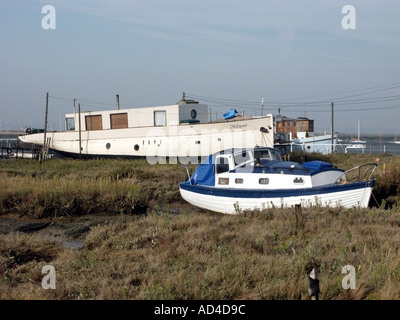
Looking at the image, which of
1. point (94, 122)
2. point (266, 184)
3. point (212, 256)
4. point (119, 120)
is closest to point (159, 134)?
point (119, 120)

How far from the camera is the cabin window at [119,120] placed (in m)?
32.3

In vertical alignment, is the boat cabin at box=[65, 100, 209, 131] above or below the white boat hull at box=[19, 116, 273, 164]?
above

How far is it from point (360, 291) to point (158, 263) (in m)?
3.25

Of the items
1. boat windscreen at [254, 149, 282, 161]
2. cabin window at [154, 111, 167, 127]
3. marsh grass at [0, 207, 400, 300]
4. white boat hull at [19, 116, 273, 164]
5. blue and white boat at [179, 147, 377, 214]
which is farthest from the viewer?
cabin window at [154, 111, 167, 127]

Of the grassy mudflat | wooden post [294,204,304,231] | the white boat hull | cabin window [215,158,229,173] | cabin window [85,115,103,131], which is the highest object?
cabin window [85,115,103,131]

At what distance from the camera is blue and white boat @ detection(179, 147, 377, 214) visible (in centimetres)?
1330

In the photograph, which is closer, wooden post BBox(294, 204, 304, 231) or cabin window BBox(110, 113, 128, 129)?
wooden post BBox(294, 204, 304, 231)

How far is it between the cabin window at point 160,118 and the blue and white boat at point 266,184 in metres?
14.3

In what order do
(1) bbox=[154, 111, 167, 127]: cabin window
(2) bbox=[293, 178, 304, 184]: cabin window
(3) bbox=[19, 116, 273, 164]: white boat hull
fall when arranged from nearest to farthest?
(2) bbox=[293, 178, 304, 184]: cabin window → (3) bbox=[19, 116, 273, 164]: white boat hull → (1) bbox=[154, 111, 167, 127]: cabin window

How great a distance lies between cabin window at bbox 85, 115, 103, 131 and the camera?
33.5 metres

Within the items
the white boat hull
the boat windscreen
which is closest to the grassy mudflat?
the boat windscreen

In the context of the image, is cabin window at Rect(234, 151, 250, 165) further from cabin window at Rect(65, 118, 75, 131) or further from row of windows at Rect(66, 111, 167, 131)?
cabin window at Rect(65, 118, 75, 131)

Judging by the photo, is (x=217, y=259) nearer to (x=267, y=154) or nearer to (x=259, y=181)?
(x=259, y=181)
